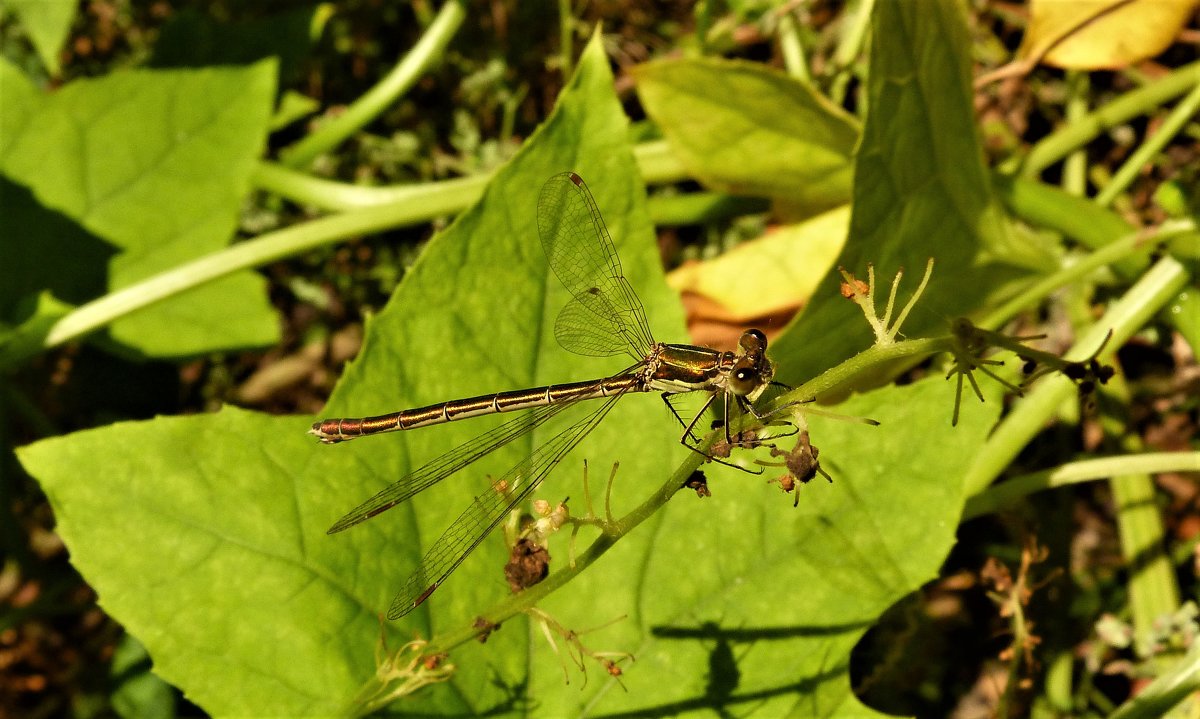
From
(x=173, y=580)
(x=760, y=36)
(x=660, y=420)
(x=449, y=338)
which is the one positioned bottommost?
(x=173, y=580)

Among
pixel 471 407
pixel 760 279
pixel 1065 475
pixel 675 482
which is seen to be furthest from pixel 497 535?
pixel 1065 475

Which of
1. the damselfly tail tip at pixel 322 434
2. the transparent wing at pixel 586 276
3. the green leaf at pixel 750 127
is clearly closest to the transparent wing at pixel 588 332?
the transparent wing at pixel 586 276

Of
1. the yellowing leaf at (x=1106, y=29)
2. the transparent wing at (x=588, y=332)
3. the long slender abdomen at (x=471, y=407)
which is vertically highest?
the yellowing leaf at (x=1106, y=29)

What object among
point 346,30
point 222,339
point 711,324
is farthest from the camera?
point 346,30

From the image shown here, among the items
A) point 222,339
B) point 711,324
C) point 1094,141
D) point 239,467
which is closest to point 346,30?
point 222,339

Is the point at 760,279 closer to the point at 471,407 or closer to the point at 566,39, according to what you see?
the point at 471,407

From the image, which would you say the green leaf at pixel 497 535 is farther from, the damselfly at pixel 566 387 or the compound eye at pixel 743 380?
the compound eye at pixel 743 380

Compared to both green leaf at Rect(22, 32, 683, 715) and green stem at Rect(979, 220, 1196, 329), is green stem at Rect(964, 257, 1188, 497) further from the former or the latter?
green leaf at Rect(22, 32, 683, 715)

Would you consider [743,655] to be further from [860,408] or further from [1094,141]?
[1094,141]
